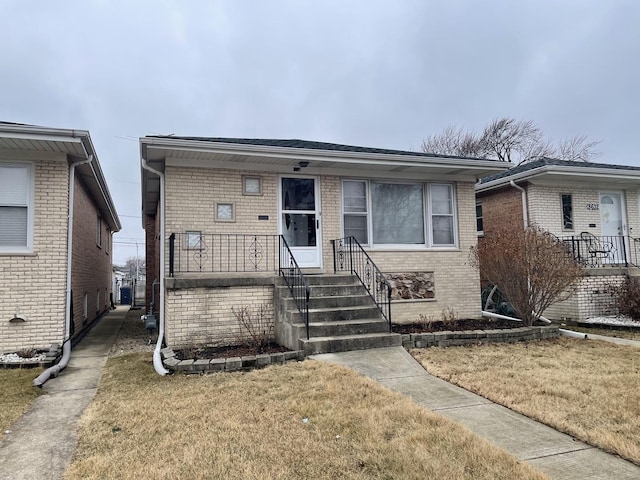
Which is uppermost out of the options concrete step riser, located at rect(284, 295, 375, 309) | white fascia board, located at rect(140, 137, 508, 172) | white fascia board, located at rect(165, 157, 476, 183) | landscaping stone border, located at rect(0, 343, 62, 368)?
white fascia board, located at rect(140, 137, 508, 172)

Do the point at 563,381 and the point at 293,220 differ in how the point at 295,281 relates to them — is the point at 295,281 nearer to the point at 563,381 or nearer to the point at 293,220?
the point at 293,220

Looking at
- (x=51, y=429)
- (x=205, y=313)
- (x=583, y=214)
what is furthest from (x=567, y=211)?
(x=51, y=429)

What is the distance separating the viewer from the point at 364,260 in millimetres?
8930

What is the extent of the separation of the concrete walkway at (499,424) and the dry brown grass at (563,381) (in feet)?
0.49

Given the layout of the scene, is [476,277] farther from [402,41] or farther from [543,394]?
[402,41]

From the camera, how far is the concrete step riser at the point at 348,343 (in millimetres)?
6133

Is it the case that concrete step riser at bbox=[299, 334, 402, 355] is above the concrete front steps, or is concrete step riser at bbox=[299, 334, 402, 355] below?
below

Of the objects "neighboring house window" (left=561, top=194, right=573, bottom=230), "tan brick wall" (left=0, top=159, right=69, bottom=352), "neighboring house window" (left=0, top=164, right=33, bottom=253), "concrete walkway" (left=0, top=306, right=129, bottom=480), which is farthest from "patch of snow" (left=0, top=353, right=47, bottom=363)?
"neighboring house window" (left=561, top=194, right=573, bottom=230)

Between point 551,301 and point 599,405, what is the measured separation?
14.6ft

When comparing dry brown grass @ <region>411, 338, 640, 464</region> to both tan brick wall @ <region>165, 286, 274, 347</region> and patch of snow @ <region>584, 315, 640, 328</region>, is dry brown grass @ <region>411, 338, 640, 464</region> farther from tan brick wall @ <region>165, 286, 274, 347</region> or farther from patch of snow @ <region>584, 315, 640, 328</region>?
tan brick wall @ <region>165, 286, 274, 347</region>

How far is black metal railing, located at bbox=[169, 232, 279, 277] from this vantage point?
774 centimetres

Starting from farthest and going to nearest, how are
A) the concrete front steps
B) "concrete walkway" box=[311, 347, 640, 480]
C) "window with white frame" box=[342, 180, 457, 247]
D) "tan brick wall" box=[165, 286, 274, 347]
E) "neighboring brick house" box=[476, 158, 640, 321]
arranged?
"neighboring brick house" box=[476, 158, 640, 321]
"window with white frame" box=[342, 180, 457, 247]
"tan brick wall" box=[165, 286, 274, 347]
the concrete front steps
"concrete walkway" box=[311, 347, 640, 480]

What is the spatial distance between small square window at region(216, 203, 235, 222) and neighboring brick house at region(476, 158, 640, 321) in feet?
23.9

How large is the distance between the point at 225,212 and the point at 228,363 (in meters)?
3.31
